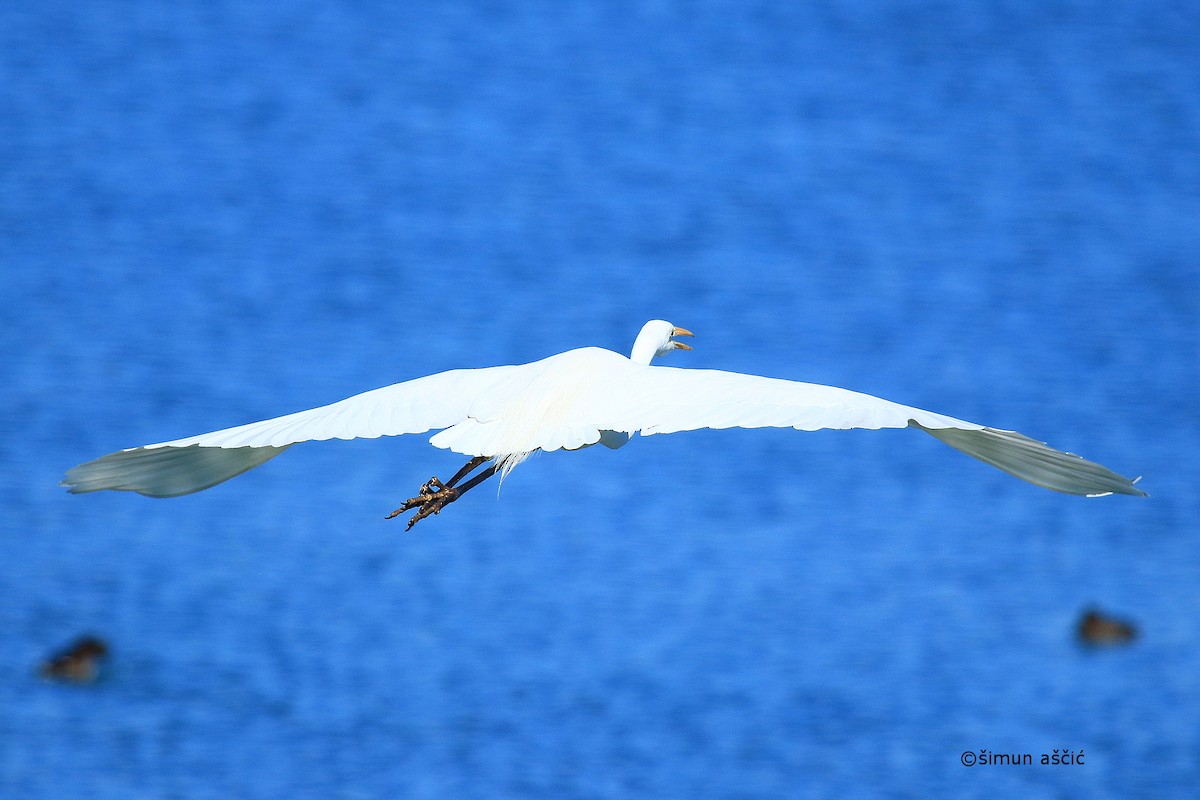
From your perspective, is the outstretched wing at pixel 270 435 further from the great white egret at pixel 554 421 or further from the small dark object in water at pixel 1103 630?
the small dark object in water at pixel 1103 630

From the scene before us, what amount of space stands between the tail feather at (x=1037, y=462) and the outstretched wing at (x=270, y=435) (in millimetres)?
876

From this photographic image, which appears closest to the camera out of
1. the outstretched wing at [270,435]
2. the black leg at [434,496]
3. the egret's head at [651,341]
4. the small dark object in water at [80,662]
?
the outstretched wing at [270,435]

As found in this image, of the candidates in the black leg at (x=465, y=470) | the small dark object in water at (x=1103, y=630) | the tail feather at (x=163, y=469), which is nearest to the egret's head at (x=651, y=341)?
the black leg at (x=465, y=470)

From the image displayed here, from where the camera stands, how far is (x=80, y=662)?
18.0 feet

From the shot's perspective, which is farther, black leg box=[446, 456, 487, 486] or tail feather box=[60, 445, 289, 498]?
black leg box=[446, 456, 487, 486]

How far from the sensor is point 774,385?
8.29ft

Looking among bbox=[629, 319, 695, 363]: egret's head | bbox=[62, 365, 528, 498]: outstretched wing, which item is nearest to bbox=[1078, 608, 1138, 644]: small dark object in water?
bbox=[629, 319, 695, 363]: egret's head

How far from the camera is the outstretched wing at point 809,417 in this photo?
2.38m

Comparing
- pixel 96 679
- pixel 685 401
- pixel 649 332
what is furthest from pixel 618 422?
pixel 96 679

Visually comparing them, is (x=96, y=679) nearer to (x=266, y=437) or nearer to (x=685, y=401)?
(x=266, y=437)

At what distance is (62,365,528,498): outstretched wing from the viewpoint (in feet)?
8.40

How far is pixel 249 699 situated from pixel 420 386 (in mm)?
2888

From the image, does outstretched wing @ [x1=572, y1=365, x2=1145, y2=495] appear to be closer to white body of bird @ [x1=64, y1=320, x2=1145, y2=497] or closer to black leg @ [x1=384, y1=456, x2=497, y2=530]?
white body of bird @ [x1=64, y1=320, x2=1145, y2=497]

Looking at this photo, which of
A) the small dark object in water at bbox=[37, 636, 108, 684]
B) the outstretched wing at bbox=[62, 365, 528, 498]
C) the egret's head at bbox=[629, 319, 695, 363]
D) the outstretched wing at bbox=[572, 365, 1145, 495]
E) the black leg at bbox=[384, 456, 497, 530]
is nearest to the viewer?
the outstretched wing at bbox=[572, 365, 1145, 495]
